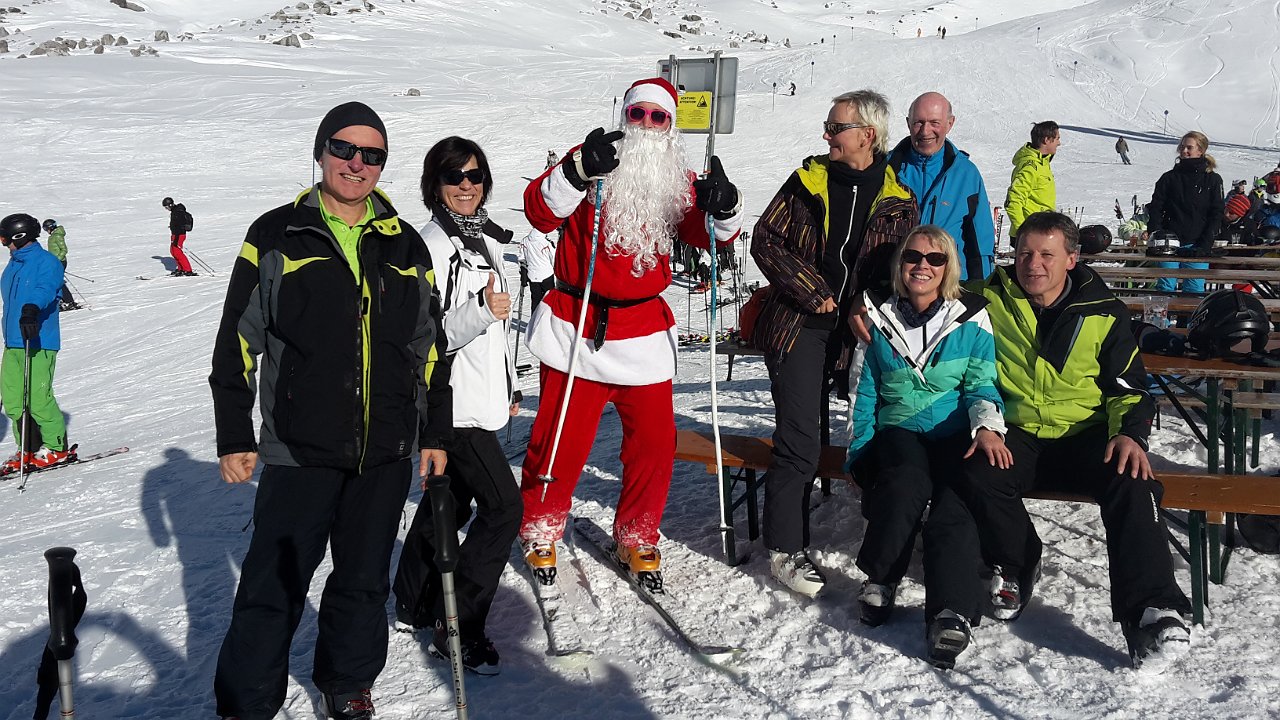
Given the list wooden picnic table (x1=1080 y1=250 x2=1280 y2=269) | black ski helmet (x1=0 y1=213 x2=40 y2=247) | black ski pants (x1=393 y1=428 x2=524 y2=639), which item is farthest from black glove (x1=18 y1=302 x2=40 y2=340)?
wooden picnic table (x1=1080 y1=250 x2=1280 y2=269)

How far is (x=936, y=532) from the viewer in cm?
351

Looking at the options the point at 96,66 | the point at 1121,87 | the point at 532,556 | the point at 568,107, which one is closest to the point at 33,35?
the point at 96,66

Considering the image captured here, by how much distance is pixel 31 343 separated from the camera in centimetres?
696

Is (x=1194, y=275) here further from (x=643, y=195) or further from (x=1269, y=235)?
(x=643, y=195)

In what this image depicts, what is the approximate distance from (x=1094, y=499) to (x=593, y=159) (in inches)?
87.3

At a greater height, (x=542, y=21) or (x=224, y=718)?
(x=542, y=21)

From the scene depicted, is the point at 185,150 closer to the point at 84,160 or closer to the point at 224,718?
the point at 84,160

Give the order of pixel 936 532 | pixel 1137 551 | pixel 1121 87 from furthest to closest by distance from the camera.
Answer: pixel 1121 87, pixel 936 532, pixel 1137 551

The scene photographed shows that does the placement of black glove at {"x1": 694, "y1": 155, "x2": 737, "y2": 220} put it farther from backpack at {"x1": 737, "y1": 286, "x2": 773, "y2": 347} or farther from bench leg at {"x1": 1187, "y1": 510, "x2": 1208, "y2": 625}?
bench leg at {"x1": 1187, "y1": 510, "x2": 1208, "y2": 625}

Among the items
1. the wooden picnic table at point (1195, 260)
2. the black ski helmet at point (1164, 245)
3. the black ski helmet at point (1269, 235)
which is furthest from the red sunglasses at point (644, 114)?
the black ski helmet at point (1269, 235)

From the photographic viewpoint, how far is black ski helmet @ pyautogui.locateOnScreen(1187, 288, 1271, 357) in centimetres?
448

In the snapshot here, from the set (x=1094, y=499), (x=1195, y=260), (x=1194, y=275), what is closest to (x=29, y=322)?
(x=1094, y=499)

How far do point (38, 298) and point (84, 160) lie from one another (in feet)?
71.7

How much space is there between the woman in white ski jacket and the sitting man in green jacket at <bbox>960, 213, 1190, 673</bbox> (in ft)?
5.72
